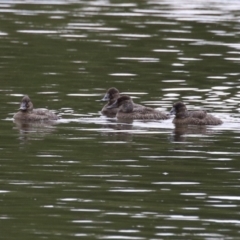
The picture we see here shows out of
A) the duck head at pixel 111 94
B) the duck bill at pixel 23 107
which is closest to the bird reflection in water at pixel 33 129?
the duck bill at pixel 23 107

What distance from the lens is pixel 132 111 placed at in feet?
73.7

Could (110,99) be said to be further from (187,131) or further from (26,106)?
(187,131)

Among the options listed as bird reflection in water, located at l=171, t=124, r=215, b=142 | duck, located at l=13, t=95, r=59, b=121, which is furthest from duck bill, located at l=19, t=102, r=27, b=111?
bird reflection in water, located at l=171, t=124, r=215, b=142

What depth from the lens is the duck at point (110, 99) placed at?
22969 millimetres

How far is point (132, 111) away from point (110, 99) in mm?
1292

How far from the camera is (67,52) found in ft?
105

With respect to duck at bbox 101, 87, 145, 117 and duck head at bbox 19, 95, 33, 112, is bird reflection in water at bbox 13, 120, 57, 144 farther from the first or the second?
duck at bbox 101, 87, 145, 117

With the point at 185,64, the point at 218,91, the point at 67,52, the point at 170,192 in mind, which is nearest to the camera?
the point at 170,192

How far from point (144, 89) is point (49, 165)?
902cm

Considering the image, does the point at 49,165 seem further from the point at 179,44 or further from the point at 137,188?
the point at 179,44

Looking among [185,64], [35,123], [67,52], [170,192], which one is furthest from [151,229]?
[67,52]

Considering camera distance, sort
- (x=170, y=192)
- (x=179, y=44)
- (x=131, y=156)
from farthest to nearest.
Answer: (x=179, y=44)
(x=131, y=156)
(x=170, y=192)

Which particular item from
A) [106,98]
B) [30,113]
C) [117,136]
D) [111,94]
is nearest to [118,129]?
[117,136]

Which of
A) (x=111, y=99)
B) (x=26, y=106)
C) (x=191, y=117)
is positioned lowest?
(x=191, y=117)
